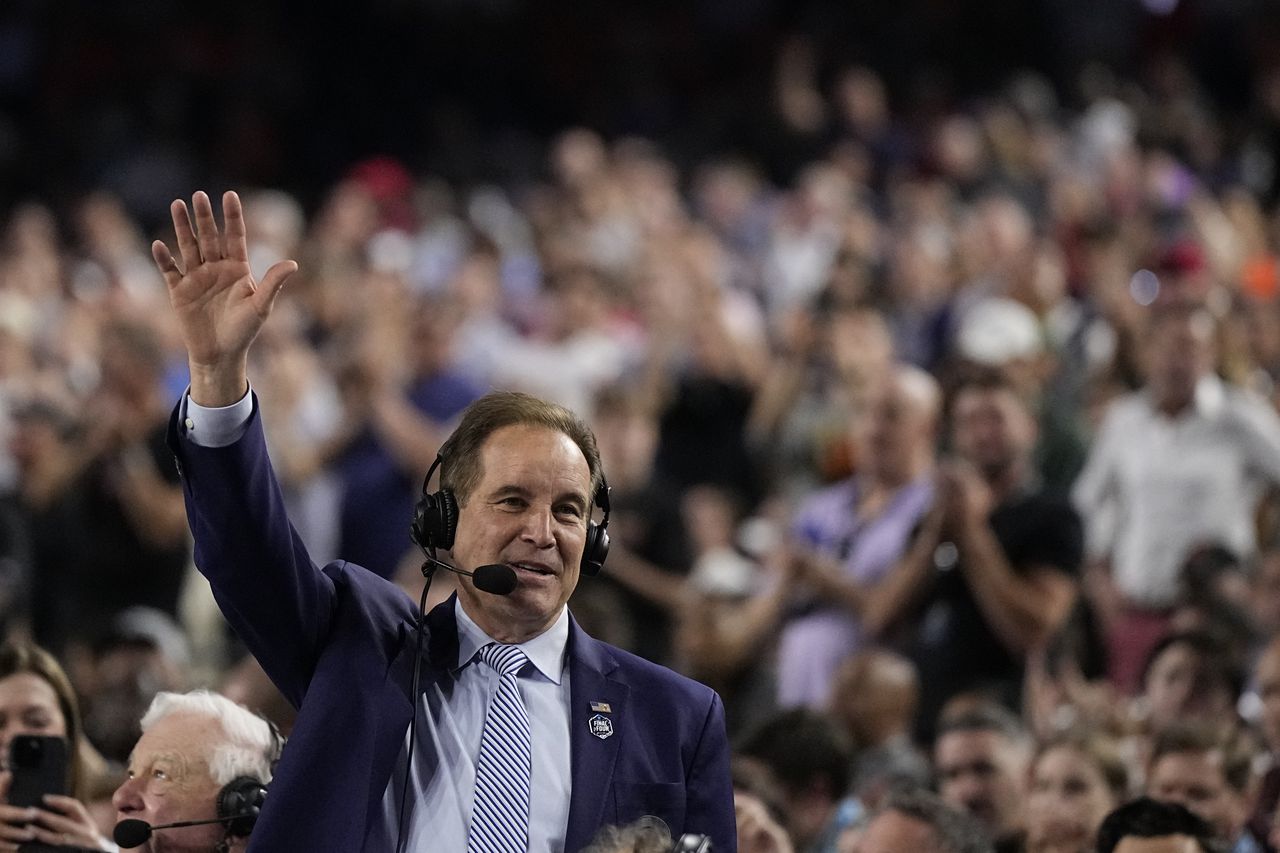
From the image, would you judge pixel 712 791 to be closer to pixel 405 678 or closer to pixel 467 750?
pixel 467 750

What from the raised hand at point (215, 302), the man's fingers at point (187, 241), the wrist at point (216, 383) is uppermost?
the man's fingers at point (187, 241)

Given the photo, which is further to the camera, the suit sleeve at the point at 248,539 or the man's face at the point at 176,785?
the man's face at the point at 176,785

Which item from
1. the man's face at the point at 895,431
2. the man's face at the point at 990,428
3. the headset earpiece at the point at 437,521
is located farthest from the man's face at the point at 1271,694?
the headset earpiece at the point at 437,521

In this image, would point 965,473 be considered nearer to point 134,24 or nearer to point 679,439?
point 679,439

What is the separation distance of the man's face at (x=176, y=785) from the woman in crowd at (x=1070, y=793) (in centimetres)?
197

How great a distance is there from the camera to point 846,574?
5.66 metres

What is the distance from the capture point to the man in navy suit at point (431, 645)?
273 cm

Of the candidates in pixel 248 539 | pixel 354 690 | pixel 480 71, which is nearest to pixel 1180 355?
pixel 354 690

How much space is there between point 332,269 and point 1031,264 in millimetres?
4095

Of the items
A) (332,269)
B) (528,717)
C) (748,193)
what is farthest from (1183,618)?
(748,193)

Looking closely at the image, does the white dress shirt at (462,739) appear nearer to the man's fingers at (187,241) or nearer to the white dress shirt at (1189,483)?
the man's fingers at (187,241)

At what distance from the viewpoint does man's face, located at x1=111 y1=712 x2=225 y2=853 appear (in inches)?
117

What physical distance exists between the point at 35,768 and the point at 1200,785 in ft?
7.71

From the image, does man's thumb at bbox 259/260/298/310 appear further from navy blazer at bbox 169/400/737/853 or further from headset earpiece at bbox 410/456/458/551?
headset earpiece at bbox 410/456/458/551
